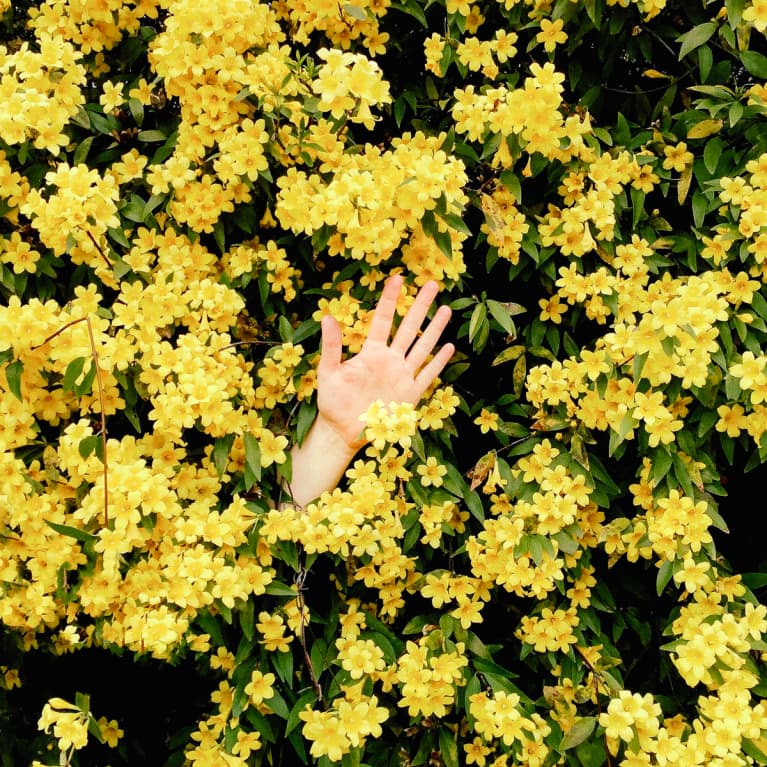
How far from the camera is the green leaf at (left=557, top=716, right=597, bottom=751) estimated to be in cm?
174

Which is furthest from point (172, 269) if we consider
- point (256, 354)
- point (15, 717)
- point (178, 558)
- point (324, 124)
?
point (15, 717)

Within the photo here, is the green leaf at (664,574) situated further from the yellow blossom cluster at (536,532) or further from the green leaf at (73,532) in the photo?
the green leaf at (73,532)

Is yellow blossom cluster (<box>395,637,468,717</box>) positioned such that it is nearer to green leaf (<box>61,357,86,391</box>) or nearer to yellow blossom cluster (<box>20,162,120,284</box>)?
green leaf (<box>61,357,86,391</box>)

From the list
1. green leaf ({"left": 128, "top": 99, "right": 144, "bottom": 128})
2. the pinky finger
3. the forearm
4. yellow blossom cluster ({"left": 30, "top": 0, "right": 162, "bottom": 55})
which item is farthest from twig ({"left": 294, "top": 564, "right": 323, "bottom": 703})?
yellow blossom cluster ({"left": 30, "top": 0, "right": 162, "bottom": 55})

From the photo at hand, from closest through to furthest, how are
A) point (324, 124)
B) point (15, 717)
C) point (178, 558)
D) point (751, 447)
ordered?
1. point (178, 558)
2. point (324, 124)
3. point (751, 447)
4. point (15, 717)

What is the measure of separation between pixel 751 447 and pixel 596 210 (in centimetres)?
77

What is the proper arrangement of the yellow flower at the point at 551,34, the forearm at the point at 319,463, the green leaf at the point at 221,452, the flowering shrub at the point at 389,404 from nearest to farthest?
the flowering shrub at the point at 389,404
the green leaf at the point at 221,452
the forearm at the point at 319,463
the yellow flower at the point at 551,34

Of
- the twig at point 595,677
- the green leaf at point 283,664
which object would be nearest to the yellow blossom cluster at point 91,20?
the green leaf at point 283,664

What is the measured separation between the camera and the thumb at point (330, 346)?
1767 mm

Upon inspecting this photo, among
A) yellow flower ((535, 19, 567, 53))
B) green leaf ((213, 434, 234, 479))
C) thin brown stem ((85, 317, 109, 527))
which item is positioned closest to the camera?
thin brown stem ((85, 317, 109, 527))

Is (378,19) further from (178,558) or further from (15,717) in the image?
(15,717)

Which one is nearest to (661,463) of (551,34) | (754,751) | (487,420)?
(487,420)

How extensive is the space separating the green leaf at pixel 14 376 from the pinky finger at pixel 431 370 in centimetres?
87

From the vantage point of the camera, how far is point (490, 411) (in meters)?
2.04
